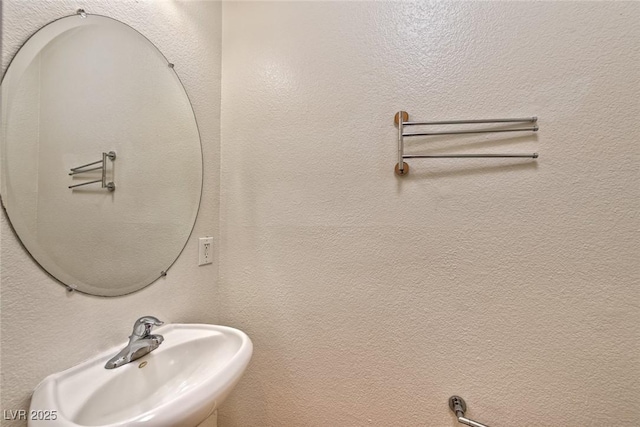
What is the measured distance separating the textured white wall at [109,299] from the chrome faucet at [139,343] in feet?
0.24

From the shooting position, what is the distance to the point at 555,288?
0.85 metres

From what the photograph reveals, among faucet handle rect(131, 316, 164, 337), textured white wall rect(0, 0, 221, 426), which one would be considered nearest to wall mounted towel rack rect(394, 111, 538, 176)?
textured white wall rect(0, 0, 221, 426)

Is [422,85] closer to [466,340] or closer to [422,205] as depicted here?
[422,205]

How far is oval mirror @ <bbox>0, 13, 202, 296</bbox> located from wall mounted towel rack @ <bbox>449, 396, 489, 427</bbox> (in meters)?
1.15

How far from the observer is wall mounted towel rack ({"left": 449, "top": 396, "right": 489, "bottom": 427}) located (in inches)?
33.1

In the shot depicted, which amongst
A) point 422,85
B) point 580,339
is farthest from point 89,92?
point 580,339

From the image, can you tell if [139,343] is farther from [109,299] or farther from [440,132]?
[440,132]

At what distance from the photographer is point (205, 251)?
3.60ft

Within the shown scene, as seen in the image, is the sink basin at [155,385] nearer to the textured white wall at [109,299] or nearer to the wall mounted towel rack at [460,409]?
the textured white wall at [109,299]

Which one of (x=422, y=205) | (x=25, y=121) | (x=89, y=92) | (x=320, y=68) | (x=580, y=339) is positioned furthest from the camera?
(x=320, y=68)

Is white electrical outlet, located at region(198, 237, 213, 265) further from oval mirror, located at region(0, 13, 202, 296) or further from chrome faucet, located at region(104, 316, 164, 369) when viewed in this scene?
chrome faucet, located at region(104, 316, 164, 369)

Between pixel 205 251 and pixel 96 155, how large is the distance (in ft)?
1.68

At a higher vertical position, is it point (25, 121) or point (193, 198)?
point (25, 121)

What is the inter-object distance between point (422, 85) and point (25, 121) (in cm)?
119
